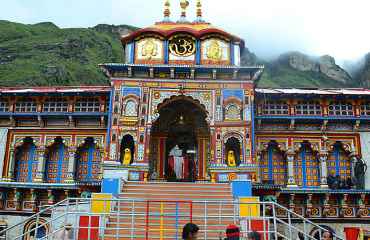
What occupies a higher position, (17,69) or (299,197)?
(17,69)

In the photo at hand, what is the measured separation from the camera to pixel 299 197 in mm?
20078

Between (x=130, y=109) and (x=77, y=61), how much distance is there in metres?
53.6

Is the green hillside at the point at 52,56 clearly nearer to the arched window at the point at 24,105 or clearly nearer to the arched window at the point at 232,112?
the arched window at the point at 24,105

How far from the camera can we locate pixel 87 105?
69.7ft

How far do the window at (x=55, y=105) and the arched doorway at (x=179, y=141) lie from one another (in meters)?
4.86

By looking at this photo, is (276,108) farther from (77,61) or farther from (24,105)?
(77,61)

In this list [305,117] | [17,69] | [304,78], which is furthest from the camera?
[304,78]

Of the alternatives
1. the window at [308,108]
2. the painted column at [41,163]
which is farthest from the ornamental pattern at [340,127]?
the painted column at [41,163]

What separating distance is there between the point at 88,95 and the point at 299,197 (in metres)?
12.0

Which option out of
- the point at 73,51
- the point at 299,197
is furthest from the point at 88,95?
the point at 73,51

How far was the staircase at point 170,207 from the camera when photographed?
13.5 meters

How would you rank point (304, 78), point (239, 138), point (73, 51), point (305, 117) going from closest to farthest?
point (239, 138) < point (305, 117) < point (73, 51) < point (304, 78)

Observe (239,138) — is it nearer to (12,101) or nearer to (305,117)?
(305,117)

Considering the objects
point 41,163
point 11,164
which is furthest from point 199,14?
point 11,164
